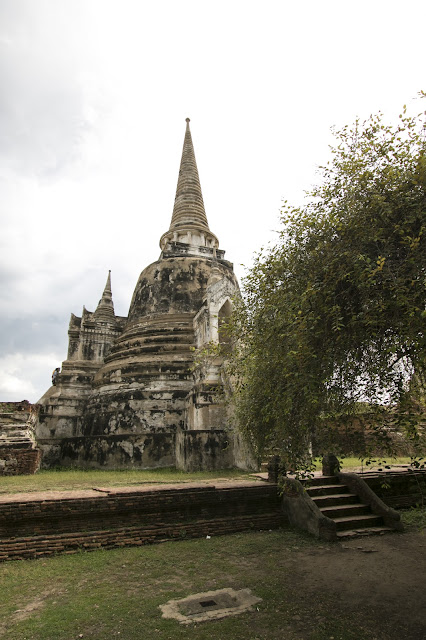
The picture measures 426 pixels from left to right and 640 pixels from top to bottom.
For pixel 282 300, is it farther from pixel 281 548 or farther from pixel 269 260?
pixel 281 548

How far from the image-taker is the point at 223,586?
16.3 feet

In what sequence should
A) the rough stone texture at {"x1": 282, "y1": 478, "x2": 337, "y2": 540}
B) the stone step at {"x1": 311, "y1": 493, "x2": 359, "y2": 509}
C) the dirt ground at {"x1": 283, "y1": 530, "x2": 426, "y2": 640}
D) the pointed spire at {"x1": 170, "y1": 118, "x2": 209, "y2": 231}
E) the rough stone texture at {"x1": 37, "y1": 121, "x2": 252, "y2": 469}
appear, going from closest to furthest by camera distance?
1. the dirt ground at {"x1": 283, "y1": 530, "x2": 426, "y2": 640}
2. the rough stone texture at {"x1": 282, "y1": 478, "x2": 337, "y2": 540}
3. the stone step at {"x1": 311, "y1": 493, "x2": 359, "y2": 509}
4. the rough stone texture at {"x1": 37, "y1": 121, "x2": 252, "y2": 469}
5. the pointed spire at {"x1": 170, "y1": 118, "x2": 209, "y2": 231}

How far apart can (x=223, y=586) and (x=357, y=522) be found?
3.21m

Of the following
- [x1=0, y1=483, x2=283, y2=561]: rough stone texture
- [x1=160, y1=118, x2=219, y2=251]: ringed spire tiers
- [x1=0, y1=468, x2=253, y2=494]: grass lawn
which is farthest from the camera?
[x1=160, y1=118, x2=219, y2=251]: ringed spire tiers

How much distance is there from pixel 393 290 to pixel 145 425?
12.7 metres

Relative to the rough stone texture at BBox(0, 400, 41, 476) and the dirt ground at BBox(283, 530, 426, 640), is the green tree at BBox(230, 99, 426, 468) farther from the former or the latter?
the rough stone texture at BBox(0, 400, 41, 476)

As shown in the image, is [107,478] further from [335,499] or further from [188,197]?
[188,197]

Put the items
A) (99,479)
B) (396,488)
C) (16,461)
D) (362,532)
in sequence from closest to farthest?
(362,532) → (396,488) → (99,479) → (16,461)

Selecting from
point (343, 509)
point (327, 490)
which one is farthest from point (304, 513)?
point (327, 490)

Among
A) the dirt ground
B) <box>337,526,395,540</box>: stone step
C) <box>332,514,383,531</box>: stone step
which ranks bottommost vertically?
the dirt ground

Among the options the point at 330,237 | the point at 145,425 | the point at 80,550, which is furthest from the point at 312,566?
the point at 145,425

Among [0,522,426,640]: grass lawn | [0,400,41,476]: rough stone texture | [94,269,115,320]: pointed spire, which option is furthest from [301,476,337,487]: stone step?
[94,269,115,320]: pointed spire

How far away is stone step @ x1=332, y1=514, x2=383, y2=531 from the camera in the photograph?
7.06 meters

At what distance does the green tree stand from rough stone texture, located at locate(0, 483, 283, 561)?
7.66ft
